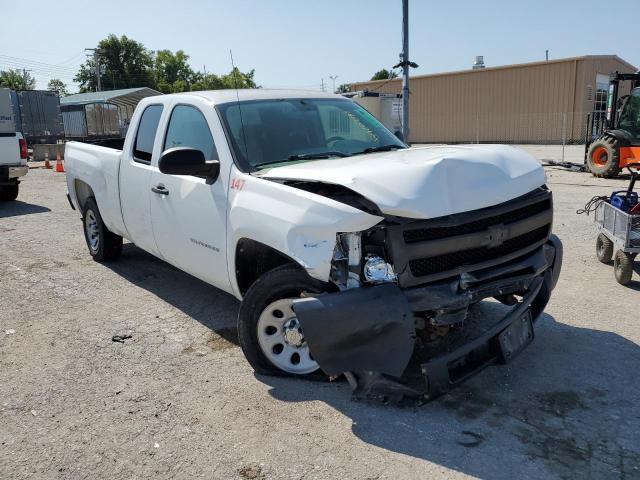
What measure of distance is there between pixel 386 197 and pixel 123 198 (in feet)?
11.4

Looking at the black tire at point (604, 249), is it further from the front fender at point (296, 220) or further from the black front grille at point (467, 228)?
the front fender at point (296, 220)

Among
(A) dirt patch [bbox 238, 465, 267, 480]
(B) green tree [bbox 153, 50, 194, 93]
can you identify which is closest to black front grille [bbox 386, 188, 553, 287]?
(A) dirt patch [bbox 238, 465, 267, 480]

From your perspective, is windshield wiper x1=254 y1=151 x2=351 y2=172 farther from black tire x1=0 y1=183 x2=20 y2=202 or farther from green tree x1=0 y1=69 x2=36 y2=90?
green tree x1=0 y1=69 x2=36 y2=90

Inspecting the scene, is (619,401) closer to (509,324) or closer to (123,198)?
(509,324)

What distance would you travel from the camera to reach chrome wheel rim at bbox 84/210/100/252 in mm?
6988

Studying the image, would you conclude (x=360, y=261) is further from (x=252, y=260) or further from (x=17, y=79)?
(x=17, y=79)

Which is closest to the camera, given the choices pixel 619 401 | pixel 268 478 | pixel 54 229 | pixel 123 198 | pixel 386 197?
pixel 268 478

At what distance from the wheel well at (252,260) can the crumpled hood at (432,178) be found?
0.51 m

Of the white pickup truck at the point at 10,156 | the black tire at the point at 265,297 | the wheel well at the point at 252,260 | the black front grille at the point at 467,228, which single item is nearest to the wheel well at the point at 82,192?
the wheel well at the point at 252,260

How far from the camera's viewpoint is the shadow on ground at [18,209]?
1126cm

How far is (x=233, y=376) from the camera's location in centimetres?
393

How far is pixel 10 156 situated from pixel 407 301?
38.8 ft

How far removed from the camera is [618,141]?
15.0 m

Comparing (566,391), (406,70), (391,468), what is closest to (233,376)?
(391,468)
